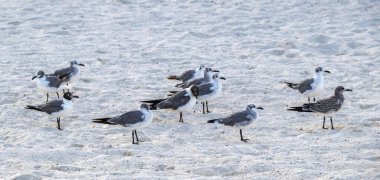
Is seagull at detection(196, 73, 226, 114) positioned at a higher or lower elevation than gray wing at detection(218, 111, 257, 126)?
higher

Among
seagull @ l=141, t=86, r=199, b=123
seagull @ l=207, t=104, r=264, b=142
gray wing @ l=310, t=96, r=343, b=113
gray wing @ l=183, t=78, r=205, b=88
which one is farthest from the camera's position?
gray wing @ l=183, t=78, r=205, b=88

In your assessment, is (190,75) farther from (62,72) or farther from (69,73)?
(62,72)

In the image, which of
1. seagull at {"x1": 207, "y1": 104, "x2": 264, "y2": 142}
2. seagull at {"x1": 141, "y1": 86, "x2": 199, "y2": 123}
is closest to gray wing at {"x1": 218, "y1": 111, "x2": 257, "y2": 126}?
seagull at {"x1": 207, "y1": 104, "x2": 264, "y2": 142}

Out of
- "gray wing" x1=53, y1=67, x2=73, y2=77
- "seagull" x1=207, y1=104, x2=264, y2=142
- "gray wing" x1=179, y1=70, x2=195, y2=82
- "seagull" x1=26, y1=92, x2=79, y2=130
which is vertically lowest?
"seagull" x1=207, y1=104, x2=264, y2=142

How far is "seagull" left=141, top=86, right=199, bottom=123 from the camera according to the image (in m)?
12.5

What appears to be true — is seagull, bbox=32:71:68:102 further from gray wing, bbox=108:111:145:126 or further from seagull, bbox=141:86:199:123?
gray wing, bbox=108:111:145:126

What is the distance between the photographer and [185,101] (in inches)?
495

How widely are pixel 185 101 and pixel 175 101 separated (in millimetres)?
173

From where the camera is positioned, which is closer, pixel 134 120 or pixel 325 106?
pixel 134 120

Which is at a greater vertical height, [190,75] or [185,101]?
[190,75]

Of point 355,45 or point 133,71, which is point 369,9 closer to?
point 355,45

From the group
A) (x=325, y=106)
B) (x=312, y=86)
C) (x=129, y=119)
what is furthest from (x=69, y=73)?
(x=325, y=106)

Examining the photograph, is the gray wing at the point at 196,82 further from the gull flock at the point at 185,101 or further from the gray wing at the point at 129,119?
the gray wing at the point at 129,119

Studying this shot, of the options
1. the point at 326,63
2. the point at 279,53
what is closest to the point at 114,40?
the point at 279,53
